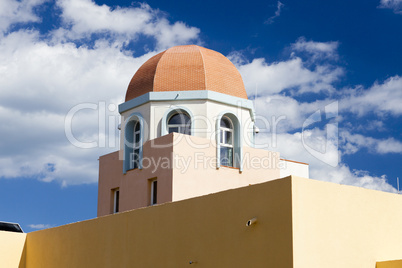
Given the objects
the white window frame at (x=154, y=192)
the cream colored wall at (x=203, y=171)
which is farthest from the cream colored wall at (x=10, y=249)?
the cream colored wall at (x=203, y=171)

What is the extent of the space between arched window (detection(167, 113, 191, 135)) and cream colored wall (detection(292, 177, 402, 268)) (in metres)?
9.20

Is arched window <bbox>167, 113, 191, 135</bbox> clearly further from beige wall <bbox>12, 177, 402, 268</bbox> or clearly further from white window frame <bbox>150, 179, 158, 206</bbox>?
beige wall <bbox>12, 177, 402, 268</bbox>

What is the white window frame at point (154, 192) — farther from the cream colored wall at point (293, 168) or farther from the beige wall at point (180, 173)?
the cream colored wall at point (293, 168)

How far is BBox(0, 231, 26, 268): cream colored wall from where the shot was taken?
16.5 metres

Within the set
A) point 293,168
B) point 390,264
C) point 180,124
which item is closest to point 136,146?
point 180,124

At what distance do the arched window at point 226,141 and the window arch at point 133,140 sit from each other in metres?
2.72

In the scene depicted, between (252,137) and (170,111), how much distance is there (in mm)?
3282

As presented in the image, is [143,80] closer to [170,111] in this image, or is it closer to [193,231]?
[170,111]

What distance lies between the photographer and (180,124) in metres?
18.7

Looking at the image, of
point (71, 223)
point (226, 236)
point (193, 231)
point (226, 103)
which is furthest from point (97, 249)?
point (226, 103)

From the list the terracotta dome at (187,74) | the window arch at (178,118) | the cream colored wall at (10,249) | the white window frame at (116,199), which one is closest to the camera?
the cream colored wall at (10,249)

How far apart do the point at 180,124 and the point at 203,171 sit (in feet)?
6.38

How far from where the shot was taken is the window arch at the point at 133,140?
19031 mm

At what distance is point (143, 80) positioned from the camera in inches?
774
